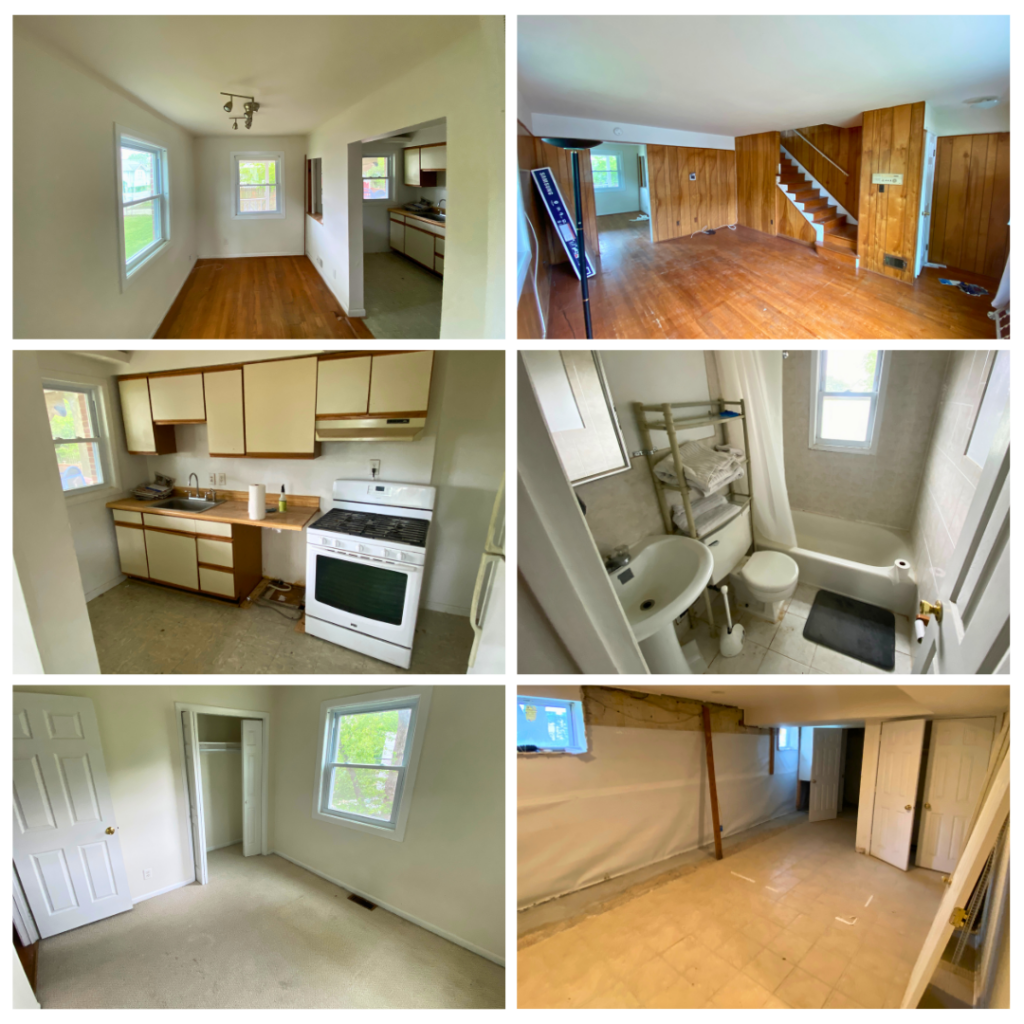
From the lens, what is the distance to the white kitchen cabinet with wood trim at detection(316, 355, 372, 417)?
1.16 m

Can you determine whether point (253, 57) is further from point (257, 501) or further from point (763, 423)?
point (763, 423)

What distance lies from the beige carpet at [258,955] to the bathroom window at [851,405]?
1.33m

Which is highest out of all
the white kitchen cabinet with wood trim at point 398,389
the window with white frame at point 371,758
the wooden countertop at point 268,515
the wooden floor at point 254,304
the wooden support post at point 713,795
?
the wooden floor at point 254,304

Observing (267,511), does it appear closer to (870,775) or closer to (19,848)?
(19,848)

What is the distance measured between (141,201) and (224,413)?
0.44 metres

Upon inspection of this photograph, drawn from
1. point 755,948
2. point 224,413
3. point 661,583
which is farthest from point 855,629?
point 224,413

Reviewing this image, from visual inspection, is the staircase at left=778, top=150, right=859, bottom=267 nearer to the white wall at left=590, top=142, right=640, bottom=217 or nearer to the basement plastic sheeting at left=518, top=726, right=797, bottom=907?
the white wall at left=590, top=142, right=640, bottom=217

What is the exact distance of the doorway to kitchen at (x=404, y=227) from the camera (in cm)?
117

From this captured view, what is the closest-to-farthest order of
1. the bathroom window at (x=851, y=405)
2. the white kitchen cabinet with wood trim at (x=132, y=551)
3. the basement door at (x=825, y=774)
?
the bathroom window at (x=851, y=405), the white kitchen cabinet with wood trim at (x=132, y=551), the basement door at (x=825, y=774)

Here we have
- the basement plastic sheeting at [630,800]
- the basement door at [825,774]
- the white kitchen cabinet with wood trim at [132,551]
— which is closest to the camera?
the white kitchen cabinet with wood trim at [132,551]

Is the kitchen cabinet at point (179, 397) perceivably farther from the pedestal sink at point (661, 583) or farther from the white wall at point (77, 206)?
the pedestal sink at point (661, 583)

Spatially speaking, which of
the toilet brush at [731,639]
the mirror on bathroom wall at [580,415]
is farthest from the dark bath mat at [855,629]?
the mirror on bathroom wall at [580,415]

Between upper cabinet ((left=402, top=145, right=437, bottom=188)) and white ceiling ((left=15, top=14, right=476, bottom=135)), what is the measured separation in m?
0.05

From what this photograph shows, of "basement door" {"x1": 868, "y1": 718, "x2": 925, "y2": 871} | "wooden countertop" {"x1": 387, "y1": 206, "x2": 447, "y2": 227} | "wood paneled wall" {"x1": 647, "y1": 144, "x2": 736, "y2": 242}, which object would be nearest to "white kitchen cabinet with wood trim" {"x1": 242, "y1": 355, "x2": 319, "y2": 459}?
"wooden countertop" {"x1": 387, "y1": 206, "x2": 447, "y2": 227}
